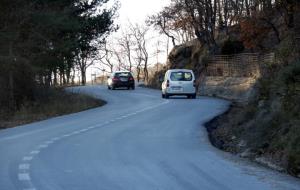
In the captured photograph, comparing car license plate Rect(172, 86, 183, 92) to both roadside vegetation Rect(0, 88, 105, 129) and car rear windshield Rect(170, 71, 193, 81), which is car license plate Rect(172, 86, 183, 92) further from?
roadside vegetation Rect(0, 88, 105, 129)

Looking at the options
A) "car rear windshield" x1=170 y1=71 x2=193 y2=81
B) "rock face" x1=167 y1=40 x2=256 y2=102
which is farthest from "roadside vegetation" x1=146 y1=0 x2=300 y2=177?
"car rear windshield" x1=170 y1=71 x2=193 y2=81

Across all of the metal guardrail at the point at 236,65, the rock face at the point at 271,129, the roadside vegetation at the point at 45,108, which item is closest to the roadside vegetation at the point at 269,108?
the rock face at the point at 271,129

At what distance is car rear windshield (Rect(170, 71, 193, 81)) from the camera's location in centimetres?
3844

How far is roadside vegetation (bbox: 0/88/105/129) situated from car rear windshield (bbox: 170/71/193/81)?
205 inches

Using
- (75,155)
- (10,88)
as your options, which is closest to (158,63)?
(10,88)

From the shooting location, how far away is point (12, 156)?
1349 centimetres

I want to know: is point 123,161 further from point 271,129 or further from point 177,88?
point 177,88

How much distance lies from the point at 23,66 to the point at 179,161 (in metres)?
21.5

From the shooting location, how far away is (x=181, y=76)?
38656 mm

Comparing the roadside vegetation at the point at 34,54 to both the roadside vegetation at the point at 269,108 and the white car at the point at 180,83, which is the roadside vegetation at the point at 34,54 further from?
the roadside vegetation at the point at 269,108

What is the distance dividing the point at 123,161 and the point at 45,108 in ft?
61.4

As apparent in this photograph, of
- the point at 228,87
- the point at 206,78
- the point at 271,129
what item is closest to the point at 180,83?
the point at 228,87

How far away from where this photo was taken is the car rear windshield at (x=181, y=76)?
38.4 meters

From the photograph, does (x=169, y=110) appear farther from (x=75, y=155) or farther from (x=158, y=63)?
(x=158, y=63)
